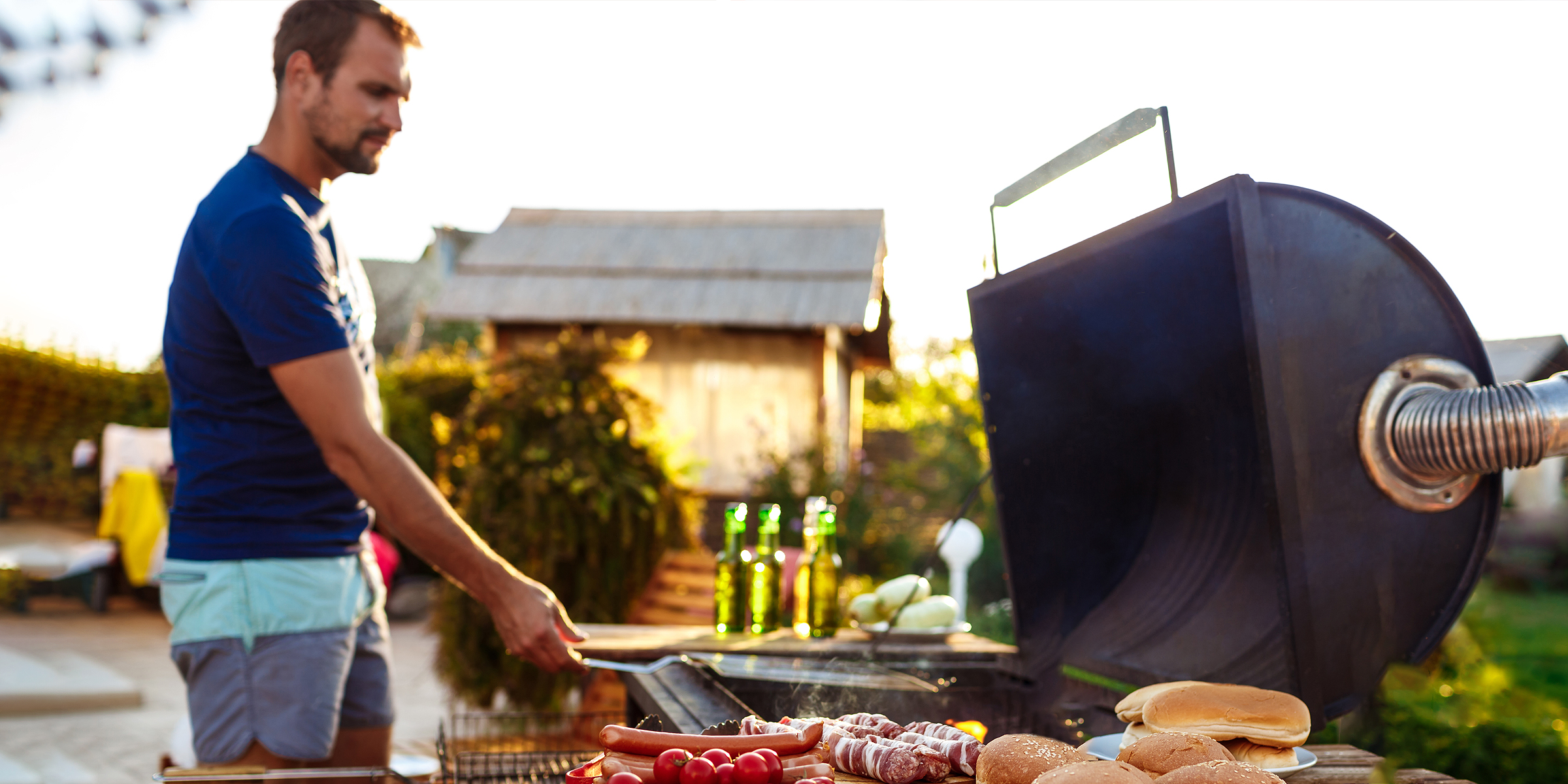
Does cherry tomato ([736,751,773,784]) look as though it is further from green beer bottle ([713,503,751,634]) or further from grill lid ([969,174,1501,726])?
green beer bottle ([713,503,751,634])

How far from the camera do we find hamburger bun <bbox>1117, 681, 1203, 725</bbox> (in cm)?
127

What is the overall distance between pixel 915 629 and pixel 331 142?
1713 mm

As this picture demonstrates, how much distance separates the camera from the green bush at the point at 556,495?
4.33 metres

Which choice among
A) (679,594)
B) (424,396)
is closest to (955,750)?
(679,594)

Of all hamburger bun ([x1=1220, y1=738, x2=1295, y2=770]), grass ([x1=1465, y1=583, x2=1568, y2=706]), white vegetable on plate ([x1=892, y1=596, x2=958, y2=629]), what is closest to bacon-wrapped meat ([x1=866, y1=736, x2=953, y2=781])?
hamburger bun ([x1=1220, y1=738, x2=1295, y2=770])

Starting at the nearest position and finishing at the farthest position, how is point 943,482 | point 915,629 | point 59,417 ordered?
point 915,629 → point 943,482 → point 59,417

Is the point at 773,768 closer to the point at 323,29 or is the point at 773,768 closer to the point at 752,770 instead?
the point at 752,770

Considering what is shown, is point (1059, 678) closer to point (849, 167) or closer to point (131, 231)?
point (849, 167)

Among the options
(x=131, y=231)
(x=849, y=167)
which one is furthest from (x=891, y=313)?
(x=131, y=231)

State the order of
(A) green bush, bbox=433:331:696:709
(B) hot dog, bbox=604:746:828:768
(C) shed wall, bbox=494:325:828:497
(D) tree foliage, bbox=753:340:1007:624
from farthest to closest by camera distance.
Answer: (C) shed wall, bbox=494:325:828:497 < (D) tree foliage, bbox=753:340:1007:624 < (A) green bush, bbox=433:331:696:709 < (B) hot dog, bbox=604:746:828:768

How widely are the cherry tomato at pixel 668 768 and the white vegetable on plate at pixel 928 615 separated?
1.50m

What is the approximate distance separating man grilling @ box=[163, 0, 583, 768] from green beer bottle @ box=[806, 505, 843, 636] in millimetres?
904

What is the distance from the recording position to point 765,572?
2.51 m

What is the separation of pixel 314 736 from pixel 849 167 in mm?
4114
